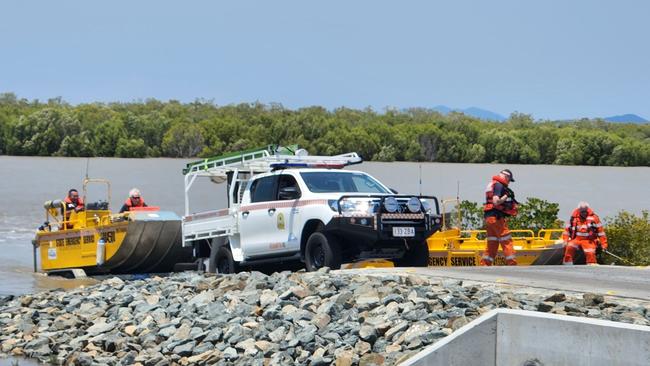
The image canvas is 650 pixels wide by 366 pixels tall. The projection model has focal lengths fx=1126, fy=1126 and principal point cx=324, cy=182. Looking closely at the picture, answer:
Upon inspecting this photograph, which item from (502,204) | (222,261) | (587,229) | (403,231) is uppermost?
(502,204)

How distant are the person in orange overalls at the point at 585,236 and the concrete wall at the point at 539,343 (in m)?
11.5

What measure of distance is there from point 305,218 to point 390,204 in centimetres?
135

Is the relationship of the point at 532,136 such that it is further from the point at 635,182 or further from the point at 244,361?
the point at 244,361

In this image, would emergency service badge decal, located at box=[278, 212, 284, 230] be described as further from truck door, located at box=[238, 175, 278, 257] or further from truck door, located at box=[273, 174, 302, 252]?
truck door, located at box=[238, 175, 278, 257]

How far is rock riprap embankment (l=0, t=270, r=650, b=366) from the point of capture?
37.5 ft

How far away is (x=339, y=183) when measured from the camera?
17.7 metres

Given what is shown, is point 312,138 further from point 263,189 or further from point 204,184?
point 263,189

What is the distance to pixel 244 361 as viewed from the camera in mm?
12117

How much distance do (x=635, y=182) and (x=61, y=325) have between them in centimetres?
5609

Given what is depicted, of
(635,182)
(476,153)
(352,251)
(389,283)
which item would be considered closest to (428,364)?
(389,283)

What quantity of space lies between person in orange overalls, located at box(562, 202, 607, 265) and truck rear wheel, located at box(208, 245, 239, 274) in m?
6.41

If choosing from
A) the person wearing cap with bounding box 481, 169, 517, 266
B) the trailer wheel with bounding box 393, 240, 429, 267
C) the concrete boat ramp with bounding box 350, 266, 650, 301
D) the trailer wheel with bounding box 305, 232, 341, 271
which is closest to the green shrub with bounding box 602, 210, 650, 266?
the person wearing cap with bounding box 481, 169, 517, 266

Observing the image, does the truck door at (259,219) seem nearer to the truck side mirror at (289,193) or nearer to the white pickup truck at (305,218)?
the white pickup truck at (305,218)

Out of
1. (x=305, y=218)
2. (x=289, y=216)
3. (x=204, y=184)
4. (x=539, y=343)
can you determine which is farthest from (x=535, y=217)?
(x=204, y=184)
